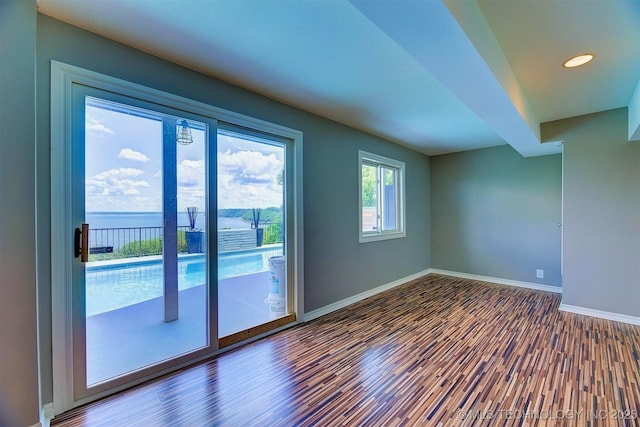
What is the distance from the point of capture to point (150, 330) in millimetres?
2244

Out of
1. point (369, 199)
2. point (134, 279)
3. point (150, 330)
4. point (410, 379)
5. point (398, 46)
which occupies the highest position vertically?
point (398, 46)

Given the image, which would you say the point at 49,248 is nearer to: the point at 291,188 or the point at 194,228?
the point at 194,228

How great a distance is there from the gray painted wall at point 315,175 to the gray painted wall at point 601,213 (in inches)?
88.3

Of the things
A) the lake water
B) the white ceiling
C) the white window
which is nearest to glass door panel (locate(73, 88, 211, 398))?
the lake water

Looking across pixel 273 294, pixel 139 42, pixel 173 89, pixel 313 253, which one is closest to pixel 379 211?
pixel 313 253

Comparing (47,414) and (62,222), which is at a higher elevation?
(62,222)

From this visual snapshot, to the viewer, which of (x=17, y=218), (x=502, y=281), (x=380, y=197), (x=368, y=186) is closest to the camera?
(x=17, y=218)

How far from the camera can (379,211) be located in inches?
185

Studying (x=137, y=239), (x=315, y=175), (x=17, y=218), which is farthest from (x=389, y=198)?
(x=17, y=218)

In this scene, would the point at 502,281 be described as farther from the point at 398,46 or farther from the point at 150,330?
the point at 150,330

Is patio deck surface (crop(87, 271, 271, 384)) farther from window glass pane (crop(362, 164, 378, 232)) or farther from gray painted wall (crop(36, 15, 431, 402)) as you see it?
window glass pane (crop(362, 164, 378, 232))

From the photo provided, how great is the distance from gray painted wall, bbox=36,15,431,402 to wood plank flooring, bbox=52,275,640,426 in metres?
0.68

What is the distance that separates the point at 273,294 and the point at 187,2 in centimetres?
264

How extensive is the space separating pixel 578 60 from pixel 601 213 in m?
2.08
